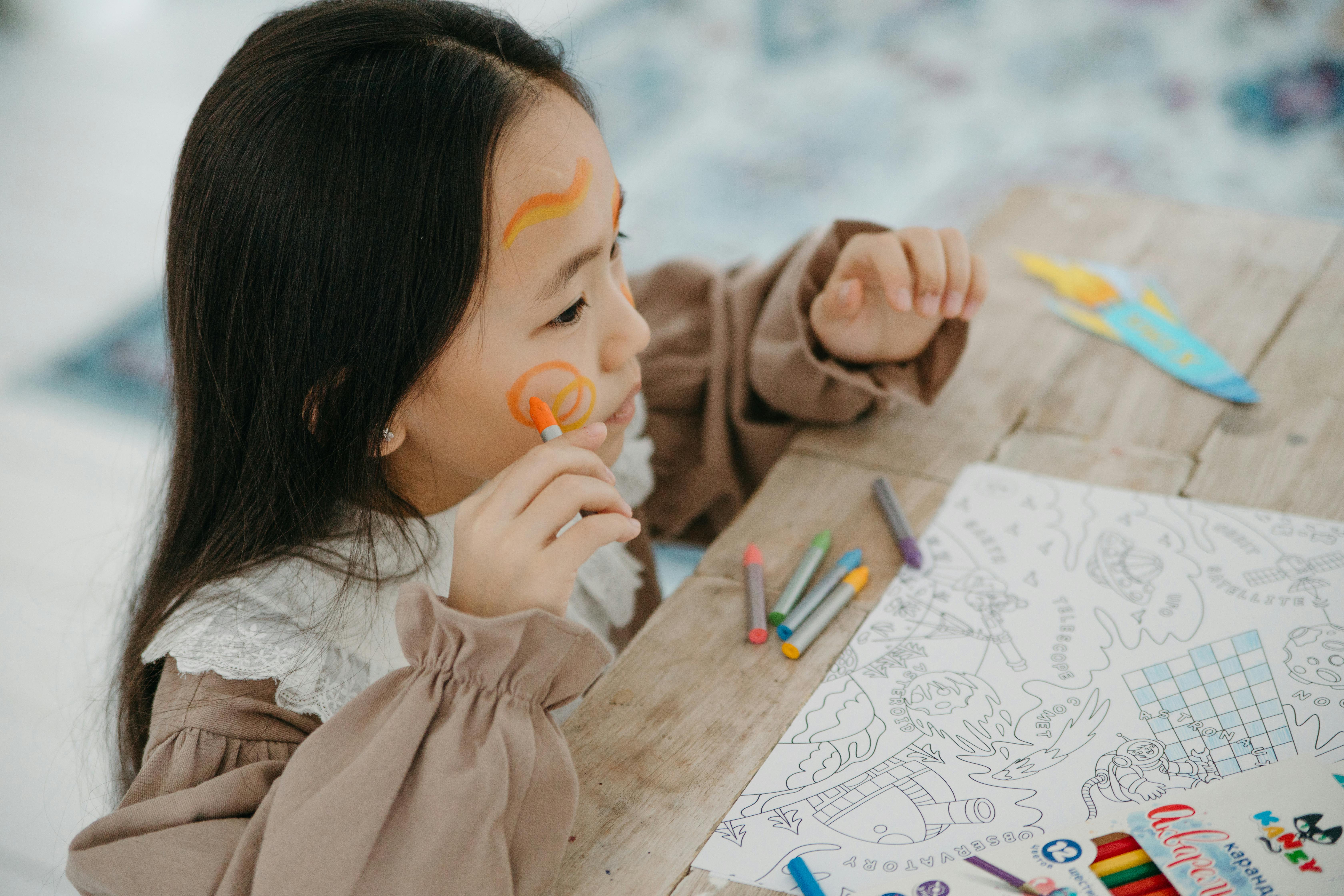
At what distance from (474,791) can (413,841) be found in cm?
4

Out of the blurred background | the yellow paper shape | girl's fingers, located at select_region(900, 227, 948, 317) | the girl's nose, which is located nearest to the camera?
the girl's nose

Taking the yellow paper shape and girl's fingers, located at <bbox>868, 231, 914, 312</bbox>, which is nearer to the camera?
girl's fingers, located at <bbox>868, 231, 914, 312</bbox>

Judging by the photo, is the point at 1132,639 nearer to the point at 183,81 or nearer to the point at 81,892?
the point at 81,892

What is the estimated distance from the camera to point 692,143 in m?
2.98

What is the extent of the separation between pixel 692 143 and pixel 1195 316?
7.34 ft

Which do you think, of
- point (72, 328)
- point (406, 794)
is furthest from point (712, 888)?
point (72, 328)

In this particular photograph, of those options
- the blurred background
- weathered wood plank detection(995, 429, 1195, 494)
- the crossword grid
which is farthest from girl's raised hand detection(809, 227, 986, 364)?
the blurred background

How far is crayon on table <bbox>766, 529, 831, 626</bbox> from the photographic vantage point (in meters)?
0.67

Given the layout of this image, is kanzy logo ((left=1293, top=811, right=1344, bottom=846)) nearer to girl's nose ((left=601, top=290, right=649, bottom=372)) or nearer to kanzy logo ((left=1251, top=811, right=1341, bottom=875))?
kanzy logo ((left=1251, top=811, right=1341, bottom=875))

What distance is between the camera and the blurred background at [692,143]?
5.86 ft

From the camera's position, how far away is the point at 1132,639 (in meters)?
0.62

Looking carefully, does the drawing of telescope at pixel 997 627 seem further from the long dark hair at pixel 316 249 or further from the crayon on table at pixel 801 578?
the long dark hair at pixel 316 249

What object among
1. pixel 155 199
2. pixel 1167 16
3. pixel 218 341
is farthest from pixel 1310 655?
pixel 1167 16

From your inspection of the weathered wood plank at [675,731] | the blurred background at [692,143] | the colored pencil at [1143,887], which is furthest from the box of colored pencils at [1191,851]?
the blurred background at [692,143]
